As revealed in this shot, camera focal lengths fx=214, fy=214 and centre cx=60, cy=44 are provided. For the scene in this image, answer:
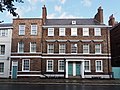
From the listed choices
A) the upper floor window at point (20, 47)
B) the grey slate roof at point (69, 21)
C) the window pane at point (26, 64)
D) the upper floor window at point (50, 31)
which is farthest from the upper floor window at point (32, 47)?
the grey slate roof at point (69, 21)

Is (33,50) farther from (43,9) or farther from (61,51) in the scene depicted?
(43,9)

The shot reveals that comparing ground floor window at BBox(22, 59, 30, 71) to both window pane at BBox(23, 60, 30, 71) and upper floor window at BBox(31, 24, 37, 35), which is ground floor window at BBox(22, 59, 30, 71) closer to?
window pane at BBox(23, 60, 30, 71)

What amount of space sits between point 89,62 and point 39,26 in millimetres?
11462

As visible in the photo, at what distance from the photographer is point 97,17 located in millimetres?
43781

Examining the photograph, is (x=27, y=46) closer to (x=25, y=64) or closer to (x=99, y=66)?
(x=25, y=64)

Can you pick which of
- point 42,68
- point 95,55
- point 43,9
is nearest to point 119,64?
point 95,55

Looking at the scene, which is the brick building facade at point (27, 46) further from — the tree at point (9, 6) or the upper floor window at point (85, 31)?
the tree at point (9, 6)

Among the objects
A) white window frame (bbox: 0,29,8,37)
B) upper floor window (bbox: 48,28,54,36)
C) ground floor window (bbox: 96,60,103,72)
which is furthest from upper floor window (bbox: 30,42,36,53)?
ground floor window (bbox: 96,60,103,72)

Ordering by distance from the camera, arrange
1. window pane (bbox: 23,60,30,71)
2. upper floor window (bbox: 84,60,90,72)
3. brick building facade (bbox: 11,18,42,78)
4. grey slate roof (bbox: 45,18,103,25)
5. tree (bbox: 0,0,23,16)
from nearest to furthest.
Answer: tree (bbox: 0,0,23,16) < brick building facade (bbox: 11,18,42,78) < window pane (bbox: 23,60,30,71) < upper floor window (bbox: 84,60,90,72) < grey slate roof (bbox: 45,18,103,25)

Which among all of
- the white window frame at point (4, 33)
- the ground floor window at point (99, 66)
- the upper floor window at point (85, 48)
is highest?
the white window frame at point (4, 33)

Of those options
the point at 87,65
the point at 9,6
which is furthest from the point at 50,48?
the point at 9,6

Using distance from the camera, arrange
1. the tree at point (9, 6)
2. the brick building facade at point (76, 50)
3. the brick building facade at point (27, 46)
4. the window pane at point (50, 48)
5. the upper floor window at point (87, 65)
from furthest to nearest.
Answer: the window pane at point (50, 48)
the upper floor window at point (87, 65)
the brick building facade at point (76, 50)
the brick building facade at point (27, 46)
the tree at point (9, 6)

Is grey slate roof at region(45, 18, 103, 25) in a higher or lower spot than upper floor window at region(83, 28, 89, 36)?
higher

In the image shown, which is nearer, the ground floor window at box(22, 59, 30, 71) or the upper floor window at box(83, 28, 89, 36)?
the ground floor window at box(22, 59, 30, 71)
